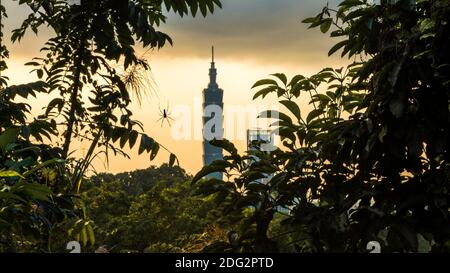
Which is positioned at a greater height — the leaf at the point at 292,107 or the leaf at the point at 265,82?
the leaf at the point at 265,82

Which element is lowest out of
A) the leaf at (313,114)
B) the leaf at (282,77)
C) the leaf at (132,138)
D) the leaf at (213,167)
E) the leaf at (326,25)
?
the leaf at (213,167)

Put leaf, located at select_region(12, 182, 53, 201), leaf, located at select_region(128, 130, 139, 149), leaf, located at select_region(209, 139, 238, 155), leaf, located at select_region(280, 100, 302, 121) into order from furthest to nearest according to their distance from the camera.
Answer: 1. leaf, located at select_region(128, 130, 139, 149)
2. leaf, located at select_region(280, 100, 302, 121)
3. leaf, located at select_region(209, 139, 238, 155)
4. leaf, located at select_region(12, 182, 53, 201)

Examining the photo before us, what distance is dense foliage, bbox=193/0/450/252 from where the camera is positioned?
382 cm

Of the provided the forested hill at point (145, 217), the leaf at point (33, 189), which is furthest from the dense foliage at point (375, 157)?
the forested hill at point (145, 217)

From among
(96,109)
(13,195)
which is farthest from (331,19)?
(96,109)

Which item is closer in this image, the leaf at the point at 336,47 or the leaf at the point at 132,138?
the leaf at the point at 336,47

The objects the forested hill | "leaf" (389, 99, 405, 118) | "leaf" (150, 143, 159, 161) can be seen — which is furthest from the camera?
the forested hill

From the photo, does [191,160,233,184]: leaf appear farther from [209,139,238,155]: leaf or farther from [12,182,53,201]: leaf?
[12,182,53,201]: leaf

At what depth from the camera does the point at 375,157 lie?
4.02 m

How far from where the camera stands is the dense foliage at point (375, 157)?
150 inches

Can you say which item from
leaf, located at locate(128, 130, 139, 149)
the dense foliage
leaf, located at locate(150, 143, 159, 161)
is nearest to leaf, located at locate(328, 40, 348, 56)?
the dense foliage

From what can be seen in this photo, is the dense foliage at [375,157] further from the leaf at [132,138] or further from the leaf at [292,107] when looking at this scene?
the leaf at [132,138]
